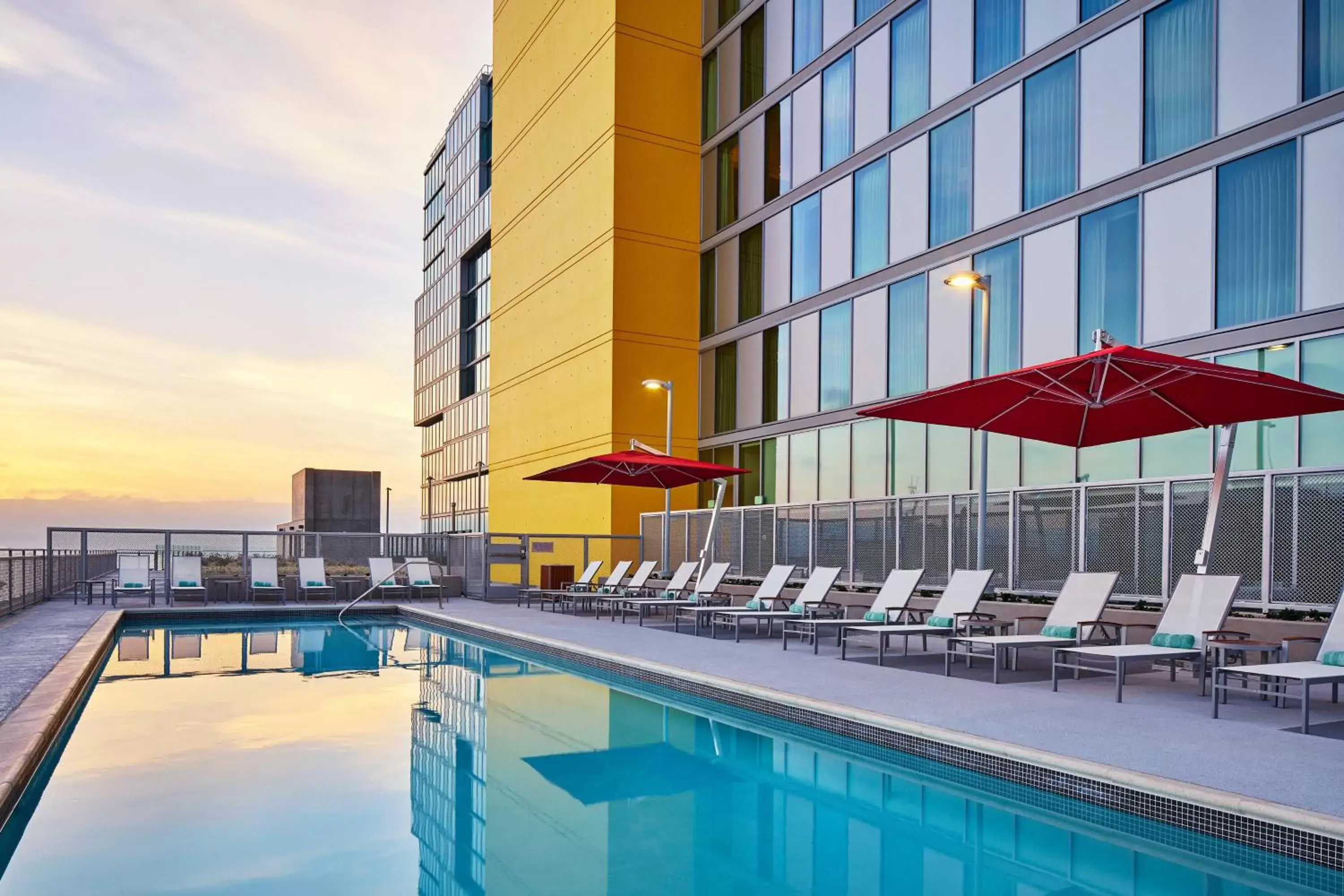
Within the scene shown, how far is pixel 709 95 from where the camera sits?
24.4 metres

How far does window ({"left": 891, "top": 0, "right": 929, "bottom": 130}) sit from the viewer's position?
17.6 m

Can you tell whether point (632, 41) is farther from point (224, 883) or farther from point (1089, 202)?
point (224, 883)

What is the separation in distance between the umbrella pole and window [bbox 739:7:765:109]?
16179 mm

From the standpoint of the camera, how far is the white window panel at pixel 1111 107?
13586 mm

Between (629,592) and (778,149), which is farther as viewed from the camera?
(778,149)

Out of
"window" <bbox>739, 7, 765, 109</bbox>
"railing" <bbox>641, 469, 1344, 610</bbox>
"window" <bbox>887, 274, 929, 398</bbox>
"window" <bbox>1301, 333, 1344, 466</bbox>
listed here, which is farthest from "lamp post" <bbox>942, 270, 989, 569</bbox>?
"window" <bbox>739, 7, 765, 109</bbox>

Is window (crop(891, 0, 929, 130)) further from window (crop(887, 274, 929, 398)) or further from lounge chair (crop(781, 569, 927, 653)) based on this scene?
lounge chair (crop(781, 569, 927, 653))

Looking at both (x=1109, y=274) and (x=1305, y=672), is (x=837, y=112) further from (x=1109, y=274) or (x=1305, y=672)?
(x=1305, y=672)

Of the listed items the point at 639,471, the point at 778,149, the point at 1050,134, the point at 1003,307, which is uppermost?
the point at 778,149

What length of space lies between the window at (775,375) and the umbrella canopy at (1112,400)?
11368 mm

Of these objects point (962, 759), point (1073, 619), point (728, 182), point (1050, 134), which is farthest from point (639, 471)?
point (962, 759)

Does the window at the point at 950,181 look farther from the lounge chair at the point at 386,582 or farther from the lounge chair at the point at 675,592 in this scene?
the lounge chair at the point at 386,582

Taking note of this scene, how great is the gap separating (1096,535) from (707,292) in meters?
14.6

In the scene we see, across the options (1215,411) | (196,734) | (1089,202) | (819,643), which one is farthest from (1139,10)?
(196,734)
